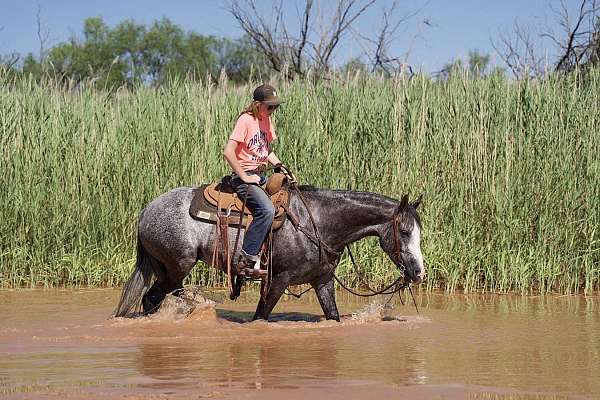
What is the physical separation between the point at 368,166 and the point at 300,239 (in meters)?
3.19

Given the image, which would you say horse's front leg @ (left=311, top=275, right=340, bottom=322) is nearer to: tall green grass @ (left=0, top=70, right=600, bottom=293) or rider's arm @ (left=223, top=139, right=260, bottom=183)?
rider's arm @ (left=223, top=139, right=260, bottom=183)

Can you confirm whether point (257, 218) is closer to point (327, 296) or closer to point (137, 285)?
point (327, 296)

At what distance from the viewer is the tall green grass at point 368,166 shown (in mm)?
10719

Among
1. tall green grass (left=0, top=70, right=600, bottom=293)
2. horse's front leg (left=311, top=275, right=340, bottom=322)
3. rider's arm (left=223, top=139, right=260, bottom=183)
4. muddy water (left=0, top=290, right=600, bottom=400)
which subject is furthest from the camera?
tall green grass (left=0, top=70, right=600, bottom=293)

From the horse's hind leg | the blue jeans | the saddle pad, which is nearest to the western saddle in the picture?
the saddle pad

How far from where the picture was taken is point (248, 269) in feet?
26.7

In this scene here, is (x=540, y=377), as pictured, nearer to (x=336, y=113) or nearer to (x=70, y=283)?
(x=336, y=113)

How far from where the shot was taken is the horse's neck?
833 cm

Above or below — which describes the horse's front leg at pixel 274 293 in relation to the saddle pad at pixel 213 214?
below

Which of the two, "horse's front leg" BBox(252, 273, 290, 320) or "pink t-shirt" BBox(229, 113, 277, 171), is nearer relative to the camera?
"pink t-shirt" BBox(229, 113, 277, 171)

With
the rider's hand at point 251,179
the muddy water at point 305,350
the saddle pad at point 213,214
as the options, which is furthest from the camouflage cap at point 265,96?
the muddy water at point 305,350

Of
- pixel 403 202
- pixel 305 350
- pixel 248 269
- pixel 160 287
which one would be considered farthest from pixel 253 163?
pixel 305 350

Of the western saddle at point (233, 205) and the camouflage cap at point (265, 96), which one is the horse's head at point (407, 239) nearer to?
the western saddle at point (233, 205)

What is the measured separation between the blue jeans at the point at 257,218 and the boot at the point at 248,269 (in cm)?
6
